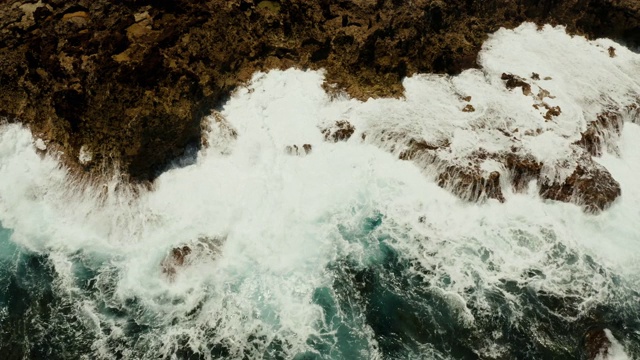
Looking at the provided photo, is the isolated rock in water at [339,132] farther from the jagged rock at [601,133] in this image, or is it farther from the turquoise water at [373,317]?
the jagged rock at [601,133]

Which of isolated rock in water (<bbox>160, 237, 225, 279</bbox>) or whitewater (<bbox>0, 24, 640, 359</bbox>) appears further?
isolated rock in water (<bbox>160, 237, 225, 279</bbox>)

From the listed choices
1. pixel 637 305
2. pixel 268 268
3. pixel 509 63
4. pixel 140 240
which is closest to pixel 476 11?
pixel 509 63

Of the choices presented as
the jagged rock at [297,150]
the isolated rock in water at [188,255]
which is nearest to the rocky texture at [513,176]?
the jagged rock at [297,150]

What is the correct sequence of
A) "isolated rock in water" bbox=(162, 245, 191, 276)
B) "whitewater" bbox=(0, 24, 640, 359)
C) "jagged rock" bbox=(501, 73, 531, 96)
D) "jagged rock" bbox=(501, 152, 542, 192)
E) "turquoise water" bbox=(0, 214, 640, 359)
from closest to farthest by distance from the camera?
"turquoise water" bbox=(0, 214, 640, 359), "whitewater" bbox=(0, 24, 640, 359), "isolated rock in water" bbox=(162, 245, 191, 276), "jagged rock" bbox=(501, 152, 542, 192), "jagged rock" bbox=(501, 73, 531, 96)

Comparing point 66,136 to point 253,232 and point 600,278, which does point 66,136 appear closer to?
point 253,232

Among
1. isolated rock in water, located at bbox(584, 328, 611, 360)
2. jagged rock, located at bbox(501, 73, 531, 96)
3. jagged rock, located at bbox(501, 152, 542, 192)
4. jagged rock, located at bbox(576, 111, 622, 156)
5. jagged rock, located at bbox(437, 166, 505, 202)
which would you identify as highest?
jagged rock, located at bbox(501, 73, 531, 96)

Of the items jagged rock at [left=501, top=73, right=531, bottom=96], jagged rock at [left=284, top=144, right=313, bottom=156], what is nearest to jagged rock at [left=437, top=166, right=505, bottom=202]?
jagged rock at [left=284, top=144, right=313, bottom=156]

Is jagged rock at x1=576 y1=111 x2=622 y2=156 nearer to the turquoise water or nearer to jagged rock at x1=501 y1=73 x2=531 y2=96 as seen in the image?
jagged rock at x1=501 y1=73 x2=531 y2=96
